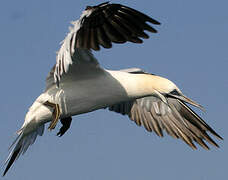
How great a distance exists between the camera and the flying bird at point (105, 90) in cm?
839

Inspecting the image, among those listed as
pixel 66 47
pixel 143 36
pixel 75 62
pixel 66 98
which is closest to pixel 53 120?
pixel 66 98

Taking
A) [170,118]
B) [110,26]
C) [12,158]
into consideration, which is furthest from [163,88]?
[12,158]

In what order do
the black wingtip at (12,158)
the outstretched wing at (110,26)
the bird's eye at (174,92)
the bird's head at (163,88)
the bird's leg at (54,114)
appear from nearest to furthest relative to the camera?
the outstretched wing at (110,26) → the bird's head at (163,88) → the bird's leg at (54,114) → the bird's eye at (174,92) → the black wingtip at (12,158)

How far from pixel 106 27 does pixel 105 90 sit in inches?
77.2

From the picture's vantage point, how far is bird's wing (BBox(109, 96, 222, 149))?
12570mm

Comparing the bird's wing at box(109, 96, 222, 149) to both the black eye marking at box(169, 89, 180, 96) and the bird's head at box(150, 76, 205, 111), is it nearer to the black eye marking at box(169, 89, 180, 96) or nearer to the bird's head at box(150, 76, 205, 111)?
the black eye marking at box(169, 89, 180, 96)

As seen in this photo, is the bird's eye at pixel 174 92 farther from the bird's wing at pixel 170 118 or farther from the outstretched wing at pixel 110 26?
the outstretched wing at pixel 110 26

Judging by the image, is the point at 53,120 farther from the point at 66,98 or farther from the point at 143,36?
the point at 143,36

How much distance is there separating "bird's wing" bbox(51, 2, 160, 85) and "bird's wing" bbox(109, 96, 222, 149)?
14.6 ft

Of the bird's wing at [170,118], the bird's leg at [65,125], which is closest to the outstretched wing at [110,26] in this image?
the bird's leg at [65,125]

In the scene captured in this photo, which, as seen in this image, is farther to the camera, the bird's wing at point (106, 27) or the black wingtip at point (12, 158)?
the black wingtip at point (12, 158)

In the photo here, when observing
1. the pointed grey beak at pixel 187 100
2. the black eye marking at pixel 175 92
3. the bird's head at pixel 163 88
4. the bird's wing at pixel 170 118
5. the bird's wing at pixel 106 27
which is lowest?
the bird's wing at pixel 170 118

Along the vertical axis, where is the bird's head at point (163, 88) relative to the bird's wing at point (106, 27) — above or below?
below

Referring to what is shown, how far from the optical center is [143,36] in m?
8.25
